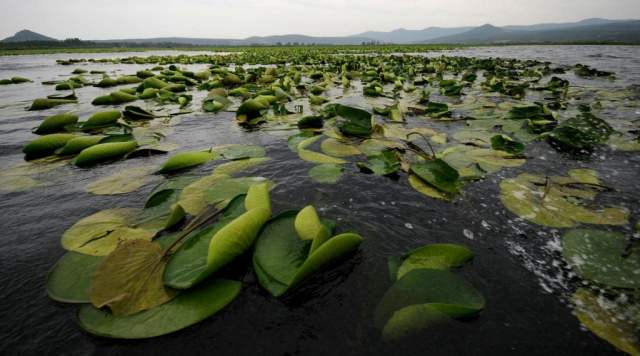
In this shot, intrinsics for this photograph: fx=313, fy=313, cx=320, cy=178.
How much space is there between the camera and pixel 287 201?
220 centimetres

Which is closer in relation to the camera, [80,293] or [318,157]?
[80,293]

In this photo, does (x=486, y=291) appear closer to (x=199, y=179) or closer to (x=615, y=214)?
(x=615, y=214)

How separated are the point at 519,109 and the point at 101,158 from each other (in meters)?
4.87

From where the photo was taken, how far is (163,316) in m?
1.17

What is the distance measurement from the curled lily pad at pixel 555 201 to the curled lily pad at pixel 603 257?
184 millimetres

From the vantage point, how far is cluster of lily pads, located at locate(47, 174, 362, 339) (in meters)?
1.17

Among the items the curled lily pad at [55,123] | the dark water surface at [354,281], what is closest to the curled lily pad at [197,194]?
the dark water surface at [354,281]

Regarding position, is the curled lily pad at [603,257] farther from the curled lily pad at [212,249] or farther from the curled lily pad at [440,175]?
the curled lily pad at [212,249]

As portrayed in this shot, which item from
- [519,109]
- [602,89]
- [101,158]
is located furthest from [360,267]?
[602,89]

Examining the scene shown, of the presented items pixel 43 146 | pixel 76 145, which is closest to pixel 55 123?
pixel 43 146

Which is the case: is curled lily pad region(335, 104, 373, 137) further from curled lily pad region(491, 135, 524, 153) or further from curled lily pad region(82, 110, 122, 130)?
curled lily pad region(82, 110, 122, 130)

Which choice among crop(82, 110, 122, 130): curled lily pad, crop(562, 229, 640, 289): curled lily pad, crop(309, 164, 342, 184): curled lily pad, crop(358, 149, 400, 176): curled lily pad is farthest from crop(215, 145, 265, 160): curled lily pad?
crop(562, 229, 640, 289): curled lily pad

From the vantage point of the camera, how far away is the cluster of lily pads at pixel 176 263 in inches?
46.1

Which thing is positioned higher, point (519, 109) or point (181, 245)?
point (519, 109)
